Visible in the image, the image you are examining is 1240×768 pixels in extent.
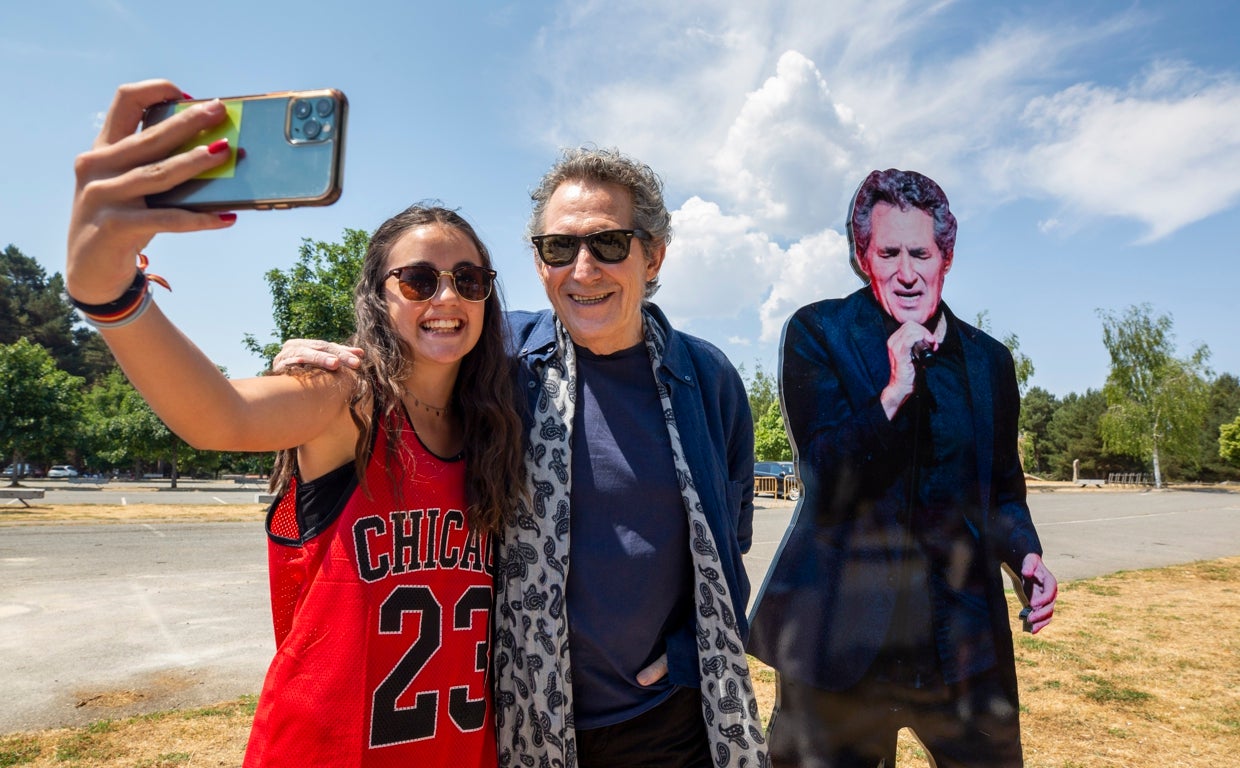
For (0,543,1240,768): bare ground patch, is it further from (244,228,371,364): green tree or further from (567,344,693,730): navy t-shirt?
(244,228,371,364): green tree

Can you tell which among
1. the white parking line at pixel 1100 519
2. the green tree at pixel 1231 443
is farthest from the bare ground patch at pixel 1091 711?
the green tree at pixel 1231 443

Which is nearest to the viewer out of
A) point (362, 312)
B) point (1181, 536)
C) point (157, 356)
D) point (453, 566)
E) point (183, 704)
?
point (157, 356)

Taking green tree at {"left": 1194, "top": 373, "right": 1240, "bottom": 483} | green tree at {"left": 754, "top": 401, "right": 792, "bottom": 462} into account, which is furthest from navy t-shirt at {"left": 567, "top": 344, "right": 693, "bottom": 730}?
green tree at {"left": 1194, "top": 373, "right": 1240, "bottom": 483}

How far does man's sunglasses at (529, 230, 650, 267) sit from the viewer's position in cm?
223

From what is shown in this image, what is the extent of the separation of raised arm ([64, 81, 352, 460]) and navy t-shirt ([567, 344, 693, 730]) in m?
0.95

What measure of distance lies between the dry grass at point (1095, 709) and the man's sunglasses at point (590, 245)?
3.23m

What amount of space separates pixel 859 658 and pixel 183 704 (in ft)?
13.5

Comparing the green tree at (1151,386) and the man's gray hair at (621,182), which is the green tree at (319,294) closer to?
the man's gray hair at (621,182)

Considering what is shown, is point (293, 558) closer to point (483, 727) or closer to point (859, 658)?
point (483, 727)

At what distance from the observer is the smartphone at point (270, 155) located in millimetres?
1111

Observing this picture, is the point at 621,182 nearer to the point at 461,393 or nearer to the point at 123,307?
the point at 461,393

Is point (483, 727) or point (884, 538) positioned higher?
point (884, 538)

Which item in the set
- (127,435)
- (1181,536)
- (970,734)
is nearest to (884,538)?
(970,734)

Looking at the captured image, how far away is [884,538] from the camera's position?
9.96 feet
